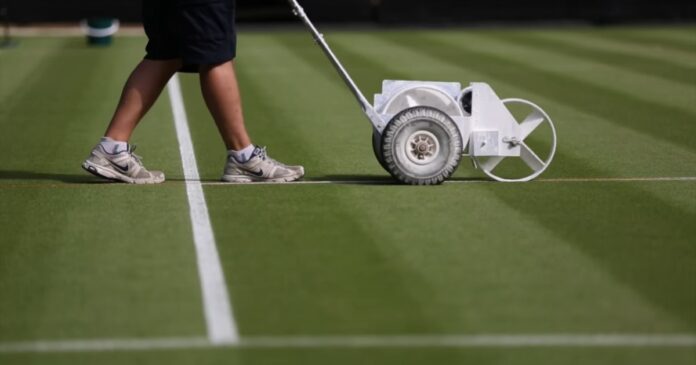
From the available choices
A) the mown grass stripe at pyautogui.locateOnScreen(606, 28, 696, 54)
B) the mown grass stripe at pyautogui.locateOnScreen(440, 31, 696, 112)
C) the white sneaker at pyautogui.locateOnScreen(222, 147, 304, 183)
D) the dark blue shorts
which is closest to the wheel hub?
the white sneaker at pyautogui.locateOnScreen(222, 147, 304, 183)

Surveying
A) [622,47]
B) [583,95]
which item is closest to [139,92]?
[583,95]

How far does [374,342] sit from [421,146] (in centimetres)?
308

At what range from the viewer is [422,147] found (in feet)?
27.3

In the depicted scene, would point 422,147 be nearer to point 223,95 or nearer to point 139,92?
point 223,95

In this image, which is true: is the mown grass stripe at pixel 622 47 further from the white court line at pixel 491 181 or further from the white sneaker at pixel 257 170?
the white sneaker at pixel 257 170

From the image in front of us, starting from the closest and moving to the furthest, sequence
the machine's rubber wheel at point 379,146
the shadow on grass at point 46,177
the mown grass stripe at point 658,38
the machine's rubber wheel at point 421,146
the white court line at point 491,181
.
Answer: the machine's rubber wheel at point 421,146, the machine's rubber wheel at point 379,146, the white court line at point 491,181, the shadow on grass at point 46,177, the mown grass stripe at point 658,38

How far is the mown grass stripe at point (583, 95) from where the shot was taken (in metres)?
11.4

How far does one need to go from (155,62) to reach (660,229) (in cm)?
283

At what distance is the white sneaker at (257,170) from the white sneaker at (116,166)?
460 millimetres

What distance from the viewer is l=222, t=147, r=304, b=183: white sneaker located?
866 centimetres

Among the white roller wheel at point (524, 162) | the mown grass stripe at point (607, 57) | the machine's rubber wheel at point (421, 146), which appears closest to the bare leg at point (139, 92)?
the machine's rubber wheel at point (421, 146)

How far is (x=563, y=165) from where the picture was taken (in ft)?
31.3

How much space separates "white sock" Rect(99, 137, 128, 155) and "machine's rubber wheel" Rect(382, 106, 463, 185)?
1.40m

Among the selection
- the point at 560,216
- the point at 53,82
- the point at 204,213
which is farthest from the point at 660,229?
the point at 53,82
